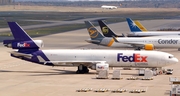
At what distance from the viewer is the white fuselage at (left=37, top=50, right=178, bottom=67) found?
65625 millimetres

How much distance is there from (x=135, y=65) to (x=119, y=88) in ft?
38.7

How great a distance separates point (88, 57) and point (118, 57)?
149 inches

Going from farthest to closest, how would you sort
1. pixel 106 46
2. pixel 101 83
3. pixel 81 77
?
pixel 106 46 < pixel 81 77 < pixel 101 83

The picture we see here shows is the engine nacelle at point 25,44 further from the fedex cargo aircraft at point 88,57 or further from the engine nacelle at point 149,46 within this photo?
the engine nacelle at point 149,46

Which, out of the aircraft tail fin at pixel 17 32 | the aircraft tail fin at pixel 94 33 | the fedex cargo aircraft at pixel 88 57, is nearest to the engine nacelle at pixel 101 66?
the fedex cargo aircraft at pixel 88 57

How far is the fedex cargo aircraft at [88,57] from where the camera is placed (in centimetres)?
6575

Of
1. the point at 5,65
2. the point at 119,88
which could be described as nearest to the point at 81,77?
the point at 119,88

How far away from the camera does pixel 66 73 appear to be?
67.8 m

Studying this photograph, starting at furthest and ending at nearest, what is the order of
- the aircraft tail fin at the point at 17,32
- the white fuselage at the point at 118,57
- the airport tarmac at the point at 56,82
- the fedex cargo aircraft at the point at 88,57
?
the aircraft tail fin at the point at 17,32
the fedex cargo aircraft at the point at 88,57
the white fuselage at the point at 118,57
the airport tarmac at the point at 56,82

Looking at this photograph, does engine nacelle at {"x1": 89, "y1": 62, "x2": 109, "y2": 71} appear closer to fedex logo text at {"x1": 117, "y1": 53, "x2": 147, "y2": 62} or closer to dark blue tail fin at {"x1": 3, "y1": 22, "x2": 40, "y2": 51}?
fedex logo text at {"x1": 117, "y1": 53, "x2": 147, "y2": 62}

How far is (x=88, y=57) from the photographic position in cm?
6706

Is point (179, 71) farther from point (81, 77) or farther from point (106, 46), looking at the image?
point (106, 46)

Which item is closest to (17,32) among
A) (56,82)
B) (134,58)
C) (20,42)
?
(20,42)

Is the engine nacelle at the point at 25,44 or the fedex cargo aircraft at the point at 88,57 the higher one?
the engine nacelle at the point at 25,44
